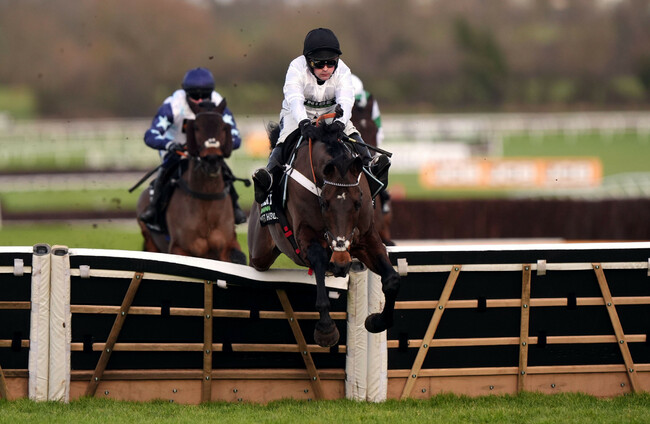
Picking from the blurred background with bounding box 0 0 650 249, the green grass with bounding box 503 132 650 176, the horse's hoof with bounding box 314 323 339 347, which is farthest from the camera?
the green grass with bounding box 503 132 650 176

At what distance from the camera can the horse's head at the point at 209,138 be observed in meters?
9.23

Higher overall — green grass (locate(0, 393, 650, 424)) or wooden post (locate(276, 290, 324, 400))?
wooden post (locate(276, 290, 324, 400))

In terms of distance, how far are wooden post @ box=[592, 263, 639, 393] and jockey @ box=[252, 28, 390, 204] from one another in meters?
1.72

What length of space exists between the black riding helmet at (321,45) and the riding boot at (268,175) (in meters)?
0.79

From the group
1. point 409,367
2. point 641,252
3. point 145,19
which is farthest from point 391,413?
point 145,19

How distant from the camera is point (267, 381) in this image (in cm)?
705

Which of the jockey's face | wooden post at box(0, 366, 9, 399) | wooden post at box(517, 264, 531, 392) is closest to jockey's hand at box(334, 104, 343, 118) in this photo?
the jockey's face

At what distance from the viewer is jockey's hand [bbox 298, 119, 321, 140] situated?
7.09 meters

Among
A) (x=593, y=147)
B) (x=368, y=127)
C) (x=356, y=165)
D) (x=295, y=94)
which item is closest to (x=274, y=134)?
(x=295, y=94)

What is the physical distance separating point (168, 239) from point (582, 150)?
22157mm

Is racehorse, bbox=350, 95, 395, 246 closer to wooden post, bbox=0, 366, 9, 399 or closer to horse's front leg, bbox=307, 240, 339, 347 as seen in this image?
horse's front leg, bbox=307, 240, 339, 347

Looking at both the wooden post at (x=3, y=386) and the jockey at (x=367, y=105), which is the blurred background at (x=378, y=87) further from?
the wooden post at (x=3, y=386)

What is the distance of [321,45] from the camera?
7.31 meters

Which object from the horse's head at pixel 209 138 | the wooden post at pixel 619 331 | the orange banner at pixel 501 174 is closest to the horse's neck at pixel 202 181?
the horse's head at pixel 209 138
